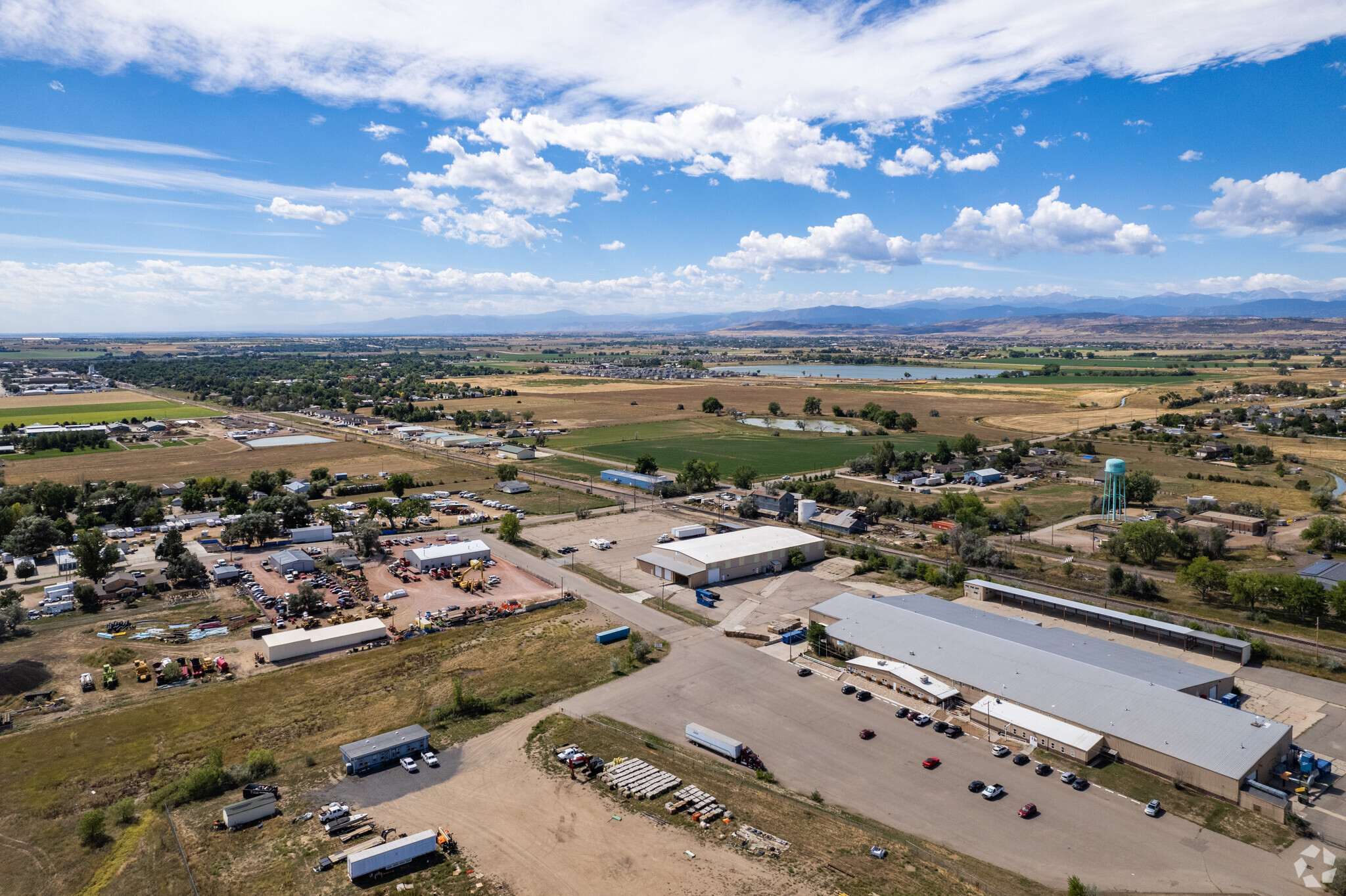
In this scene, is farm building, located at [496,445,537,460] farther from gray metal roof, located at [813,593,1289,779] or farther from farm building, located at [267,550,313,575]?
gray metal roof, located at [813,593,1289,779]

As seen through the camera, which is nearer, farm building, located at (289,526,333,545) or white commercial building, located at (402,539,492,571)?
white commercial building, located at (402,539,492,571)

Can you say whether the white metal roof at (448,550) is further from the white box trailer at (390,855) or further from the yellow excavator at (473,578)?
the white box trailer at (390,855)

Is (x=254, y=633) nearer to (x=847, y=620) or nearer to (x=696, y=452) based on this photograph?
(x=847, y=620)

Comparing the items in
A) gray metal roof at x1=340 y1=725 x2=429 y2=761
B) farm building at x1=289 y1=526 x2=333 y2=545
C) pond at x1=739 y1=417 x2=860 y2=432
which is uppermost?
pond at x1=739 y1=417 x2=860 y2=432

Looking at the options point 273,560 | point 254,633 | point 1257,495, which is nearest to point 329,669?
point 254,633

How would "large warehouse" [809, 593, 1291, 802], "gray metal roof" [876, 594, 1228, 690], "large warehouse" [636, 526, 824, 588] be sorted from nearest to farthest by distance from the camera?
"large warehouse" [809, 593, 1291, 802] < "gray metal roof" [876, 594, 1228, 690] < "large warehouse" [636, 526, 824, 588]

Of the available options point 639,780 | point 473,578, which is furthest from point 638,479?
point 639,780

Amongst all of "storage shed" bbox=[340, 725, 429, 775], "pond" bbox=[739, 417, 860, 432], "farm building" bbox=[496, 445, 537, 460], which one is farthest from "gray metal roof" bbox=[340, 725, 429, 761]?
"pond" bbox=[739, 417, 860, 432]

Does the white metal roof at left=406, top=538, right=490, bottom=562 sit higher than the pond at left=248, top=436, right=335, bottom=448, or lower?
lower

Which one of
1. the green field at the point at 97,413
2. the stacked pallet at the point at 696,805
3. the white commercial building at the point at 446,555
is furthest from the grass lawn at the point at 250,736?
the green field at the point at 97,413
